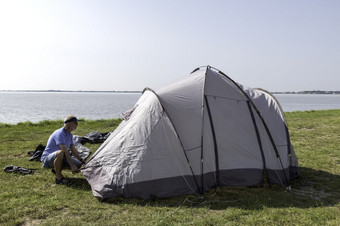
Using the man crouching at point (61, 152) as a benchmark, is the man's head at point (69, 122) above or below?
above

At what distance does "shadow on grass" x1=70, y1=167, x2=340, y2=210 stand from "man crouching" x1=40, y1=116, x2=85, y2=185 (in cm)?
43

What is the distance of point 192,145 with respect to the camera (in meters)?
5.98

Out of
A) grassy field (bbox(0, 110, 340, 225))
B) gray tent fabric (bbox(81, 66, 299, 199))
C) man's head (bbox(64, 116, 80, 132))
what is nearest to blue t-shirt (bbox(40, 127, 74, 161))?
man's head (bbox(64, 116, 80, 132))

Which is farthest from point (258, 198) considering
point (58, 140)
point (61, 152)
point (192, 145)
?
point (58, 140)

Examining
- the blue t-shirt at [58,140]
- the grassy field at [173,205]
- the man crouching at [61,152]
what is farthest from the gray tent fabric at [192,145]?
the blue t-shirt at [58,140]

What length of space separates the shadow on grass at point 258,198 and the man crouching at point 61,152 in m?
0.43

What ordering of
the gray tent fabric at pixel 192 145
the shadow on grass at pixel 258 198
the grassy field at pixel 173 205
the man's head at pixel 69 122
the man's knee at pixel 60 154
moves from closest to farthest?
the grassy field at pixel 173 205
the shadow on grass at pixel 258 198
the gray tent fabric at pixel 192 145
the man's knee at pixel 60 154
the man's head at pixel 69 122

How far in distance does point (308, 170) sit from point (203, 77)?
415 centimetres

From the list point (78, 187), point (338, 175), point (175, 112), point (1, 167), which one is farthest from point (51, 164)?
point (338, 175)

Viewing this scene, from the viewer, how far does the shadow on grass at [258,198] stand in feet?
17.8

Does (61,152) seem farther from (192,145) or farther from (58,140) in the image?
(192,145)

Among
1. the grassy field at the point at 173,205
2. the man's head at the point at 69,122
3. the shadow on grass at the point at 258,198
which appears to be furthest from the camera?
the man's head at the point at 69,122

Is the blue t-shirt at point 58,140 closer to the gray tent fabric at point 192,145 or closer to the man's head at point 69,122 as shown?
the man's head at point 69,122

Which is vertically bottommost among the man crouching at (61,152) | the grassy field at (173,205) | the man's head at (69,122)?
the grassy field at (173,205)
